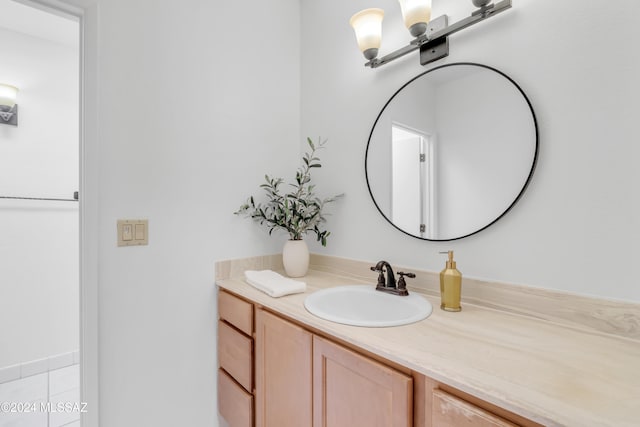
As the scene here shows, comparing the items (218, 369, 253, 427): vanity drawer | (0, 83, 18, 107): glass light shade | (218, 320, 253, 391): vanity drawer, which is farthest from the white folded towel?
(0, 83, 18, 107): glass light shade

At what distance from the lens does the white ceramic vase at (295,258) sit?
1497 mm

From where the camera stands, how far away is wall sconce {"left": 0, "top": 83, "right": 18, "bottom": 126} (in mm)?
2020

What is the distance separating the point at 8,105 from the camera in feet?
6.68

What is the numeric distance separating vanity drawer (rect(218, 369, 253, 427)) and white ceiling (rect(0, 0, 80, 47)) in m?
2.41

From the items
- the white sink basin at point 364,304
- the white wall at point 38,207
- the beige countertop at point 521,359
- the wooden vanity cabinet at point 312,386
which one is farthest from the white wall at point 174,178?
the white wall at point 38,207

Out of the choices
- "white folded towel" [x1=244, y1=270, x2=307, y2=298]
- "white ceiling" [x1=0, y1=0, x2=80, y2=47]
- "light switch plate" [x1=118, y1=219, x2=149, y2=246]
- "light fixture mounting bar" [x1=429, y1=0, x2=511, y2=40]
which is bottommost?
"white folded towel" [x1=244, y1=270, x2=307, y2=298]

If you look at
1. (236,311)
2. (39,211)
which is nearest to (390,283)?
(236,311)

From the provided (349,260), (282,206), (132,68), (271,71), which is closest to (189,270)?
(282,206)

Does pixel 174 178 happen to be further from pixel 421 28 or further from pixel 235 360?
pixel 421 28

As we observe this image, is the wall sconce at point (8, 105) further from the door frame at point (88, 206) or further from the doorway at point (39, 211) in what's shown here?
the door frame at point (88, 206)

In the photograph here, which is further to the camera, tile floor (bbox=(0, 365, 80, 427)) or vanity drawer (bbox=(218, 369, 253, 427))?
tile floor (bbox=(0, 365, 80, 427))

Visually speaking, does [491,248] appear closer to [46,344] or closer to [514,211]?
[514,211]

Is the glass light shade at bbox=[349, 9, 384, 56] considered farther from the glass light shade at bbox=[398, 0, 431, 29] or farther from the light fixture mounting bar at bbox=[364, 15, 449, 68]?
the glass light shade at bbox=[398, 0, 431, 29]

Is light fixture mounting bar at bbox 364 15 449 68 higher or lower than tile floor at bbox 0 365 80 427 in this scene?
higher
